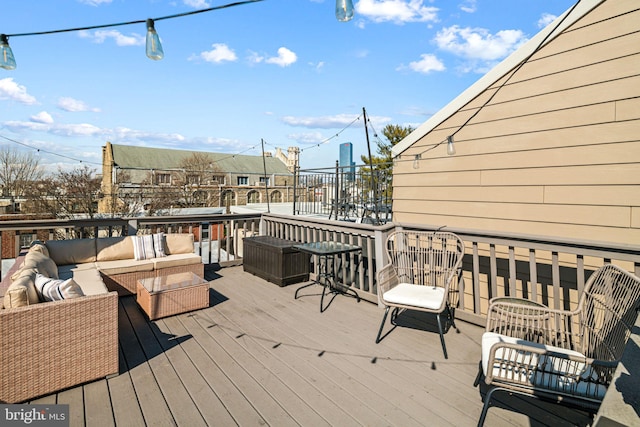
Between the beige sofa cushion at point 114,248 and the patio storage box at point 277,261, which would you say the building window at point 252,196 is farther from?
the beige sofa cushion at point 114,248

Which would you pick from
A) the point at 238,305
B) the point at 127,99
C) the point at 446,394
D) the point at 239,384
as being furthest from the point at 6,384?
the point at 127,99

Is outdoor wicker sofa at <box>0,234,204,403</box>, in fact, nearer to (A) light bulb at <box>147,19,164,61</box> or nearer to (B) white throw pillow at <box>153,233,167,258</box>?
(B) white throw pillow at <box>153,233,167,258</box>

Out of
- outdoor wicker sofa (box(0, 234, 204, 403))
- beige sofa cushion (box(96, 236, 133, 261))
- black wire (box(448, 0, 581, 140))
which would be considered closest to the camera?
outdoor wicker sofa (box(0, 234, 204, 403))

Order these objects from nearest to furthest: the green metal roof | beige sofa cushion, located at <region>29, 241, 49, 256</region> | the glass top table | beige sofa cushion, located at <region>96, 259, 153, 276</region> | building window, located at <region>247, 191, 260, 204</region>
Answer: beige sofa cushion, located at <region>29, 241, 49, 256</region>, the glass top table, beige sofa cushion, located at <region>96, 259, 153, 276</region>, the green metal roof, building window, located at <region>247, 191, 260, 204</region>

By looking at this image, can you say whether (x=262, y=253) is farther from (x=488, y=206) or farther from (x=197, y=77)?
(x=197, y=77)

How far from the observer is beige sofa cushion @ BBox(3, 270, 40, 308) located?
2.07 metres

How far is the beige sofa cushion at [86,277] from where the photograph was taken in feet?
10.1

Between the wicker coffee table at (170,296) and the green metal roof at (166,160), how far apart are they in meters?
37.5

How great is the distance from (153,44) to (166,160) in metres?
46.7

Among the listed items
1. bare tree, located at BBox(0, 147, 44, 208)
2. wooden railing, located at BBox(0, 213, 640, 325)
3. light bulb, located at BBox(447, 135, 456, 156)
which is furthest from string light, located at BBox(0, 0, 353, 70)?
bare tree, located at BBox(0, 147, 44, 208)

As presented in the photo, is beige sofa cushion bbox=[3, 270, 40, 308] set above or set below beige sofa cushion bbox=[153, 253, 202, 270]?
above

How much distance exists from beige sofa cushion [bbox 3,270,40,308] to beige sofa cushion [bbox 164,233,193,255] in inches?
89.4

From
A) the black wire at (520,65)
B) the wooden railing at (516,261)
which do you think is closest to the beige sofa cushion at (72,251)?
the wooden railing at (516,261)

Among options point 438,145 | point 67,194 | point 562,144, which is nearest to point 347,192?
point 438,145
